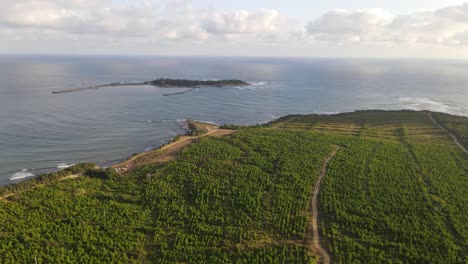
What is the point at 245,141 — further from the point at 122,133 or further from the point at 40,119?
the point at 40,119

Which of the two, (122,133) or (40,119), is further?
(40,119)

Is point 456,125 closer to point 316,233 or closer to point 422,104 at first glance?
point 422,104

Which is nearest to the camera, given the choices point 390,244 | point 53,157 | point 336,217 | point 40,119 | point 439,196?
point 390,244

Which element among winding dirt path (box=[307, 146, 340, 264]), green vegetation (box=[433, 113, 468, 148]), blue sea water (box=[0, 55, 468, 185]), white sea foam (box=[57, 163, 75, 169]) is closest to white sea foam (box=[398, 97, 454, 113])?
blue sea water (box=[0, 55, 468, 185])

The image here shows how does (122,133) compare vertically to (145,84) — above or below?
below

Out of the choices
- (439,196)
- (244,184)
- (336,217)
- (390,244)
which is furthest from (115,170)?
(439,196)

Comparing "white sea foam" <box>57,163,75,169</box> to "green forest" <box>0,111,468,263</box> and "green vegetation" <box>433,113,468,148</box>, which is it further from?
"green vegetation" <box>433,113,468,148</box>

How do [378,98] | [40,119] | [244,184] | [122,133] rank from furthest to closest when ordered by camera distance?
[378,98] → [40,119] → [122,133] → [244,184]

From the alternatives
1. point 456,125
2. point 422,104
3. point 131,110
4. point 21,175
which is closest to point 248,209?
point 21,175

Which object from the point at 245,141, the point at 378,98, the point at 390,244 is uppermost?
the point at 378,98
